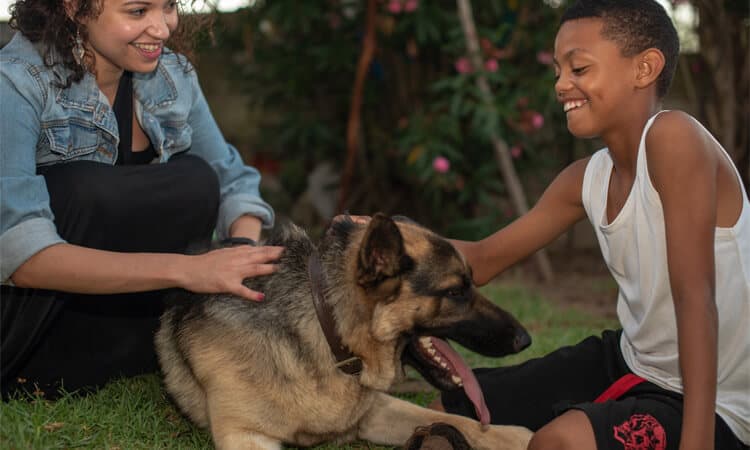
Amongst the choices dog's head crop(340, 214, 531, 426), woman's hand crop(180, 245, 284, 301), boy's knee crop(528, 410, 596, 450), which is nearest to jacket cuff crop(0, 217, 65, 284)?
woman's hand crop(180, 245, 284, 301)

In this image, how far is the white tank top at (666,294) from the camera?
9.43 feet

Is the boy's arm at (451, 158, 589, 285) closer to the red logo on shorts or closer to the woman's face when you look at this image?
the red logo on shorts

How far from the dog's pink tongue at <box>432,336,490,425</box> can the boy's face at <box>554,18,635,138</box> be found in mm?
953

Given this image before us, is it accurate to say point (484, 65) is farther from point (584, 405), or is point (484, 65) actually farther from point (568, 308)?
point (584, 405)

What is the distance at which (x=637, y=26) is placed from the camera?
9.53ft

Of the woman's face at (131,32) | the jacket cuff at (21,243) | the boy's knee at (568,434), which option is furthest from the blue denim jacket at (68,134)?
the boy's knee at (568,434)

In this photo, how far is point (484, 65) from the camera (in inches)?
260

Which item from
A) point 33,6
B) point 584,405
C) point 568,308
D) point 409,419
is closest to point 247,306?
point 409,419

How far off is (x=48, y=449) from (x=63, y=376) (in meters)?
0.64

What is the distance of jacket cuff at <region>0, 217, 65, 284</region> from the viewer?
3.03 metres

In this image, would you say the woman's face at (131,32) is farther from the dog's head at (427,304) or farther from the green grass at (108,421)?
the green grass at (108,421)

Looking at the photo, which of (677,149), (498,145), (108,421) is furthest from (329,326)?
(498,145)

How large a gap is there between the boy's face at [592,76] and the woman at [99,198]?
1.22 metres

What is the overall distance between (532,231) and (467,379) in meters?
0.75
